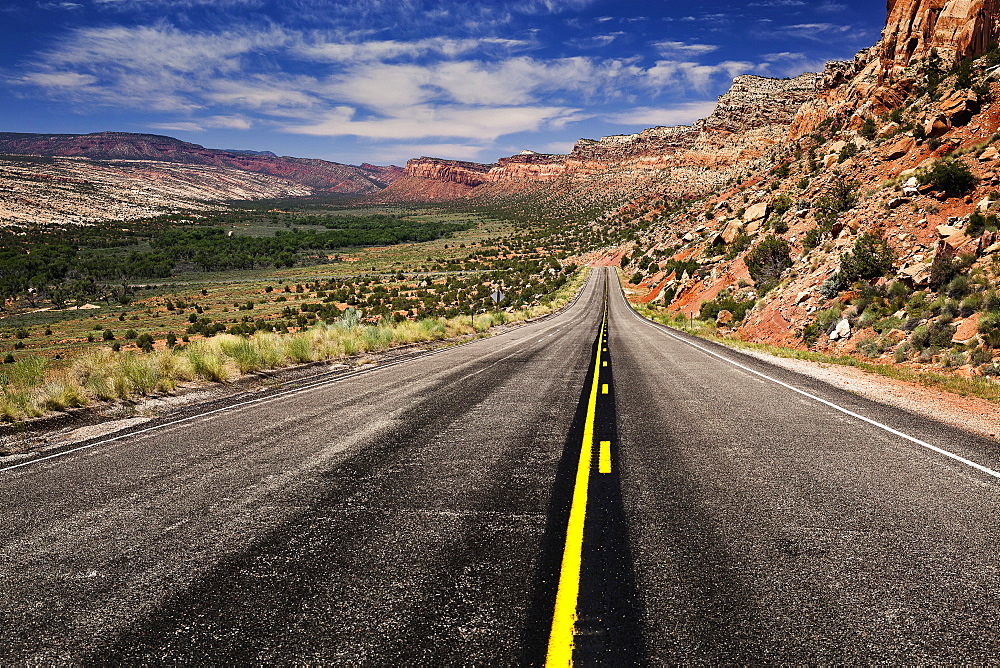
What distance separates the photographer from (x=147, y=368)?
9.80m

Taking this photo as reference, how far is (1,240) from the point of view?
107375mm

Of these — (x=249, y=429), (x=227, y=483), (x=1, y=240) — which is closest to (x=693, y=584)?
(x=227, y=483)

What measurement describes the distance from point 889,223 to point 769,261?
8996 millimetres

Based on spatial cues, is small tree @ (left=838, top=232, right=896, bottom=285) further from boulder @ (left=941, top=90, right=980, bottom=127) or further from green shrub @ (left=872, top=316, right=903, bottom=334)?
boulder @ (left=941, top=90, right=980, bottom=127)

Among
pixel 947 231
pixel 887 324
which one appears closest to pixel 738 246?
pixel 947 231

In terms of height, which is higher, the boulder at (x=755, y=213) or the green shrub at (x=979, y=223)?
the boulder at (x=755, y=213)

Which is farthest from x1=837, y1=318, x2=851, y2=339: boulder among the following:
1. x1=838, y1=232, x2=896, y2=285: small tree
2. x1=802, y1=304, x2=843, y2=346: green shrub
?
x1=838, y1=232, x2=896, y2=285: small tree

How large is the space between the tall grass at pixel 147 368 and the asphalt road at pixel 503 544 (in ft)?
7.99

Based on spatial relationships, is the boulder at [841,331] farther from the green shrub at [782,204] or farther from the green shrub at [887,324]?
the green shrub at [782,204]

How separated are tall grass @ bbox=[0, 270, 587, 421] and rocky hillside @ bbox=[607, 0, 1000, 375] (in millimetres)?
17684

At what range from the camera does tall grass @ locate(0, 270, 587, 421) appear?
7.89 meters

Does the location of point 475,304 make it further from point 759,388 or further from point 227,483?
point 227,483

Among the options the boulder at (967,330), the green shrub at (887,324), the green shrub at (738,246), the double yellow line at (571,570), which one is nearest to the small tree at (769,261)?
the green shrub at (738,246)

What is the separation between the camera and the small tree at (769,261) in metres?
28.9
